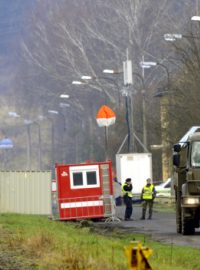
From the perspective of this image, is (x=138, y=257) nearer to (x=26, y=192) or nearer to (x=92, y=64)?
(x=26, y=192)

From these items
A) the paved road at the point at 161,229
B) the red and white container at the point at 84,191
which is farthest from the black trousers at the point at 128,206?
the red and white container at the point at 84,191

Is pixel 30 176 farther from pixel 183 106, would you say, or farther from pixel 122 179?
pixel 122 179

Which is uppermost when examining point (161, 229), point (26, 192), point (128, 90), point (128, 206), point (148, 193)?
point (128, 90)

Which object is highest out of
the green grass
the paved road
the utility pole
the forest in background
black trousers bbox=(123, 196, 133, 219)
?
the forest in background

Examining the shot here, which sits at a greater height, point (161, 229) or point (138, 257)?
point (161, 229)

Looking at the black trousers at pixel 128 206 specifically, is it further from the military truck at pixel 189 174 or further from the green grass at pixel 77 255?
the green grass at pixel 77 255

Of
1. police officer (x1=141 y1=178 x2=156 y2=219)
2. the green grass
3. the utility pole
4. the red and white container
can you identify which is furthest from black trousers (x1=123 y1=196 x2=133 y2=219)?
the green grass

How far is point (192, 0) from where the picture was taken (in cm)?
10069

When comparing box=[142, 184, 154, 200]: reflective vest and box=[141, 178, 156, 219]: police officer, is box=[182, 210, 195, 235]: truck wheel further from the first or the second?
box=[142, 184, 154, 200]: reflective vest

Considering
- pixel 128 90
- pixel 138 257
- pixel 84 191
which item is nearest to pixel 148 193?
pixel 84 191

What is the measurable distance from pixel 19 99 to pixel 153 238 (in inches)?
4581

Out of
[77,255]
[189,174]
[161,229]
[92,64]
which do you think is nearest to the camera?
[77,255]

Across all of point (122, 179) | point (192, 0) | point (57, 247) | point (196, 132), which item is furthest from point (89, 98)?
point (57, 247)

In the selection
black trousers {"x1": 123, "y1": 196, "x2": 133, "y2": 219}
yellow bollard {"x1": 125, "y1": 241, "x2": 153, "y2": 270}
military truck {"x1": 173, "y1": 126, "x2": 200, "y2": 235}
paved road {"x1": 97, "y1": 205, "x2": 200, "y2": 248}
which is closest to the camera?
yellow bollard {"x1": 125, "y1": 241, "x2": 153, "y2": 270}
